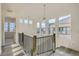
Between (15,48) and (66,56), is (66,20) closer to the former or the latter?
(66,56)

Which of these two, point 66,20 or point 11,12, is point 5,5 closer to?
point 11,12

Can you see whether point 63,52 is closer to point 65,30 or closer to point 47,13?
point 65,30

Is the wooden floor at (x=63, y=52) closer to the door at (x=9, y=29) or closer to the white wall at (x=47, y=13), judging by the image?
the white wall at (x=47, y=13)

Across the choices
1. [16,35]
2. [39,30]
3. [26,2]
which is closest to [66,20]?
[39,30]

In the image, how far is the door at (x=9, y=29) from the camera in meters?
2.20

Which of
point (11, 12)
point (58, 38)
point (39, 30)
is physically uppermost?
point (11, 12)

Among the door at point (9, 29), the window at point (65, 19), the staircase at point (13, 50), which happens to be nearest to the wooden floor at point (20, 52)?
the staircase at point (13, 50)

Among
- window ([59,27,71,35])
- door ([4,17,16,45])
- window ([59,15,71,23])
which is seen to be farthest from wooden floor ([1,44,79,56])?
window ([59,15,71,23])

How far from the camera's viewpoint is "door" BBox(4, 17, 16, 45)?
7.22ft

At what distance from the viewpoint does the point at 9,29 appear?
2.21 m

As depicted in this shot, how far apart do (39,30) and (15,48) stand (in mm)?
505

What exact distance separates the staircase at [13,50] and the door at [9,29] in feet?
0.27

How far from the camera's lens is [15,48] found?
2.21m

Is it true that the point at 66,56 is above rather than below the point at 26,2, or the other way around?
below
